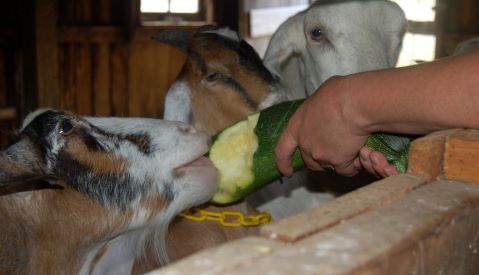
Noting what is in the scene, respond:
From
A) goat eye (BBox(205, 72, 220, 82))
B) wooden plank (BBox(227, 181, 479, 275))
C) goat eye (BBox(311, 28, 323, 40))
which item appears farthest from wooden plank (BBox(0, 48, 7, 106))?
wooden plank (BBox(227, 181, 479, 275))

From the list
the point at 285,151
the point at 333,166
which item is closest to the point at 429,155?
the point at 333,166

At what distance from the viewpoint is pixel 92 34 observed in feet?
26.5

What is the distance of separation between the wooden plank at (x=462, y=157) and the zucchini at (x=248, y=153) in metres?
1.04

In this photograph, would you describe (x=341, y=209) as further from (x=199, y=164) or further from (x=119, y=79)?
(x=119, y=79)

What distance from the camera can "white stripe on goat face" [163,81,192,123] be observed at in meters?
3.49

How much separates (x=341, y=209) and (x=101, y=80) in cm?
753

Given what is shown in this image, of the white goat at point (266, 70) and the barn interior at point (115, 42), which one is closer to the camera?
the white goat at point (266, 70)

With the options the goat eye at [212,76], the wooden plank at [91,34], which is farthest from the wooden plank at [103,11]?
the goat eye at [212,76]

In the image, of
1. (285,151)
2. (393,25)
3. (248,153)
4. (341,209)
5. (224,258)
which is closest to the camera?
(224,258)

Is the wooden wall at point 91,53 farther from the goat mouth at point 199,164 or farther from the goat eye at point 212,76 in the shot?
the goat mouth at point 199,164

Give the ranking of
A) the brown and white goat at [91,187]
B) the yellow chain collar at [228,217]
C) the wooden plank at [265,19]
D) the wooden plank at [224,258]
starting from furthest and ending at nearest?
the wooden plank at [265,19] < the yellow chain collar at [228,217] < the brown and white goat at [91,187] < the wooden plank at [224,258]

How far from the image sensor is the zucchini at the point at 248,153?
2578 mm

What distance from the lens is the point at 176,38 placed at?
3.67 m

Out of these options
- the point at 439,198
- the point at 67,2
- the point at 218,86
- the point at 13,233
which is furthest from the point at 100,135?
the point at 67,2
